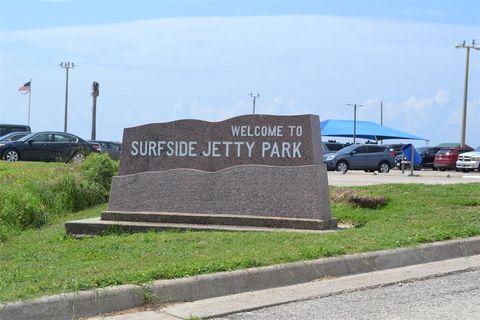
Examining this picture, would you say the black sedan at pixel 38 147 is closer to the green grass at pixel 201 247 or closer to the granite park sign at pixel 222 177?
the green grass at pixel 201 247

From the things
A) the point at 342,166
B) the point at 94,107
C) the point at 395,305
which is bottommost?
the point at 395,305

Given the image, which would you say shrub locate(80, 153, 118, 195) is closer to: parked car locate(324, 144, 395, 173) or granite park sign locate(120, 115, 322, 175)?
granite park sign locate(120, 115, 322, 175)

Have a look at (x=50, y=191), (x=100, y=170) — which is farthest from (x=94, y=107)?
(x=50, y=191)

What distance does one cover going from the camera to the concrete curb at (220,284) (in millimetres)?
6301

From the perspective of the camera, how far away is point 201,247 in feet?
30.3

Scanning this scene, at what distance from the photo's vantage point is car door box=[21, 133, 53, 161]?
99.2ft

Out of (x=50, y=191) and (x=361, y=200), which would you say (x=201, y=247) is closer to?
(x=361, y=200)

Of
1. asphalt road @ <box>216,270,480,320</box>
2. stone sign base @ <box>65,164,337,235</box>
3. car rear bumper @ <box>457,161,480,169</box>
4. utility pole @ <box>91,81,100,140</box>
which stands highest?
utility pole @ <box>91,81,100,140</box>

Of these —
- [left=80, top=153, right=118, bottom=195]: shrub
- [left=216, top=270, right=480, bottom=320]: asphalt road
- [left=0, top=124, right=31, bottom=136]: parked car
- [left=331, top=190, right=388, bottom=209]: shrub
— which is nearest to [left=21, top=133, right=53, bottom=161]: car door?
[left=0, top=124, right=31, bottom=136]: parked car

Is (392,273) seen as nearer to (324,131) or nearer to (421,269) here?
(421,269)

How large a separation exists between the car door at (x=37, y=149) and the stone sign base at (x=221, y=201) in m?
19.0

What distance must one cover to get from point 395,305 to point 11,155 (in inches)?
993

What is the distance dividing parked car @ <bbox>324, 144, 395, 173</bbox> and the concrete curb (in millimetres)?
27848

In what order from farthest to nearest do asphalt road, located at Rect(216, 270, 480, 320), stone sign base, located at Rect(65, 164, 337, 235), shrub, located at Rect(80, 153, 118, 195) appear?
shrub, located at Rect(80, 153, 118, 195)
stone sign base, located at Rect(65, 164, 337, 235)
asphalt road, located at Rect(216, 270, 480, 320)
